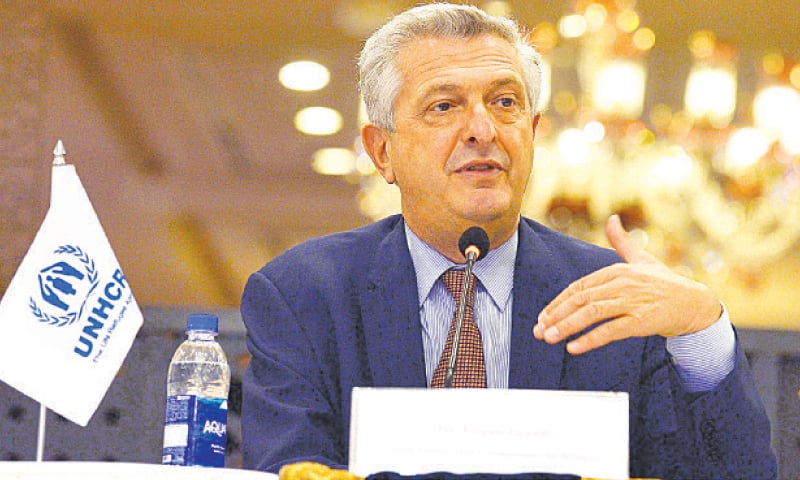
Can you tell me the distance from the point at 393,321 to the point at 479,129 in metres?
0.32

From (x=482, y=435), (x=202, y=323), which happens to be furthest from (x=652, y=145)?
(x=482, y=435)

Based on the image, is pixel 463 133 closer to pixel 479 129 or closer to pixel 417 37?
pixel 479 129

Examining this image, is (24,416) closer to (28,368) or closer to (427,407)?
(28,368)

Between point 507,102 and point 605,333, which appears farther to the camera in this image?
point 507,102

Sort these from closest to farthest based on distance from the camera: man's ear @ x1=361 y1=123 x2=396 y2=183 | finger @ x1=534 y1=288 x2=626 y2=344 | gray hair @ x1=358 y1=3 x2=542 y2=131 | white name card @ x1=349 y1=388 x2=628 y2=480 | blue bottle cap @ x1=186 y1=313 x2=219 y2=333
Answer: white name card @ x1=349 y1=388 x2=628 y2=480, finger @ x1=534 y1=288 x2=626 y2=344, blue bottle cap @ x1=186 y1=313 x2=219 y2=333, gray hair @ x1=358 y1=3 x2=542 y2=131, man's ear @ x1=361 y1=123 x2=396 y2=183

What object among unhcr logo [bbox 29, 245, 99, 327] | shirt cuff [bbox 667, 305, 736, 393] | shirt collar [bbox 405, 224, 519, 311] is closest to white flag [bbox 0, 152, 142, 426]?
unhcr logo [bbox 29, 245, 99, 327]

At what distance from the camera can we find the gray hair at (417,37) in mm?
1745

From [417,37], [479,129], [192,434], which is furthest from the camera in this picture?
[417,37]

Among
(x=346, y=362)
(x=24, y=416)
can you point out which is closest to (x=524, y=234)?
(x=346, y=362)

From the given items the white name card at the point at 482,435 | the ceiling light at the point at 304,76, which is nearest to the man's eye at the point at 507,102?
the white name card at the point at 482,435

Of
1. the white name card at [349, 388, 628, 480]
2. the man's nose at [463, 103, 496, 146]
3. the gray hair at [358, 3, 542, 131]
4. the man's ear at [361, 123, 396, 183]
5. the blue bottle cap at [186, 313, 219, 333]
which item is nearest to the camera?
the white name card at [349, 388, 628, 480]

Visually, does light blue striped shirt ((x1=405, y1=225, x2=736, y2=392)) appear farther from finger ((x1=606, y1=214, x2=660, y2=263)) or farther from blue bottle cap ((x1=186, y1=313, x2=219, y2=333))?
blue bottle cap ((x1=186, y1=313, x2=219, y2=333))

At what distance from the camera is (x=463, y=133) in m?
1.67

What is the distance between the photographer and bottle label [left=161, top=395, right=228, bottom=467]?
1418 mm
